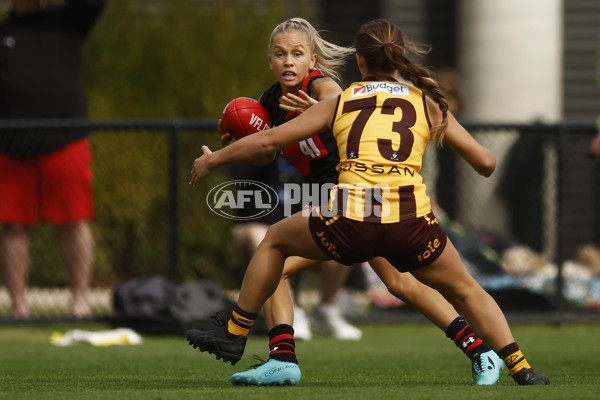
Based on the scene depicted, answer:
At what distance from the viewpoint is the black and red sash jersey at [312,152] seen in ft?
18.1

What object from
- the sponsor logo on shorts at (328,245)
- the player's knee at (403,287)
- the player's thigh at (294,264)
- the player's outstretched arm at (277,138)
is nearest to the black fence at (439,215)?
the player's thigh at (294,264)

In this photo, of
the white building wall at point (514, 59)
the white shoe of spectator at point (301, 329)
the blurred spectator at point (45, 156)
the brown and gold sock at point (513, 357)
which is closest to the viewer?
the brown and gold sock at point (513, 357)

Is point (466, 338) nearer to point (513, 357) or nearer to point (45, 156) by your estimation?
point (513, 357)

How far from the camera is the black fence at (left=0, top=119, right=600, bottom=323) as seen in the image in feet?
30.4

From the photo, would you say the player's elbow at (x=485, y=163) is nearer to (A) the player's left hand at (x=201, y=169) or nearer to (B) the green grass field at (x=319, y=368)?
(B) the green grass field at (x=319, y=368)

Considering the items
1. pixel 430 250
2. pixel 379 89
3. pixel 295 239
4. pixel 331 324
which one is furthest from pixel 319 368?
pixel 331 324

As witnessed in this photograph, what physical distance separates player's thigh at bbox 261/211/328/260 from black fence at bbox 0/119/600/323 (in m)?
3.86

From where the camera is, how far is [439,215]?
959 centimetres

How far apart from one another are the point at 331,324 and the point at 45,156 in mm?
2499

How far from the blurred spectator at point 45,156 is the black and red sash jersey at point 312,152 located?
11.3 ft

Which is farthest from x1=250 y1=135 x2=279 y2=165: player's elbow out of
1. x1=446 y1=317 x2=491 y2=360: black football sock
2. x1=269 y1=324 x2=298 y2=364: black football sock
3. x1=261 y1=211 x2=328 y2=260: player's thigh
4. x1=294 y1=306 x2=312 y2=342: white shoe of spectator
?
x1=294 y1=306 x2=312 y2=342: white shoe of spectator

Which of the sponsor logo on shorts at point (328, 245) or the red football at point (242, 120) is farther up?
the red football at point (242, 120)

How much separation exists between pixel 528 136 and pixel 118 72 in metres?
4.31

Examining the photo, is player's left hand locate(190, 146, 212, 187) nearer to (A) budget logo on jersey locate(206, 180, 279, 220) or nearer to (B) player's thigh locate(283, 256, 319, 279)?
(B) player's thigh locate(283, 256, 319, 279)
